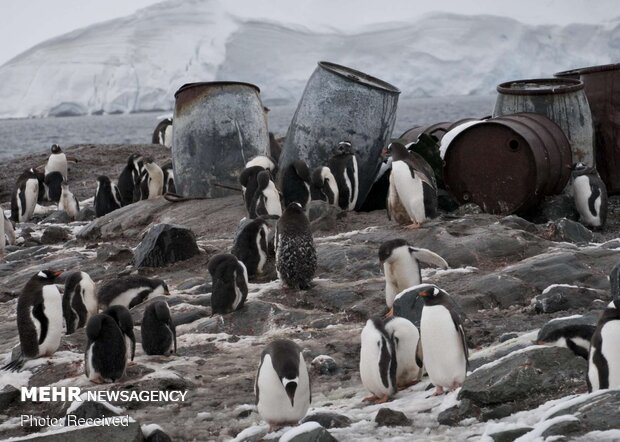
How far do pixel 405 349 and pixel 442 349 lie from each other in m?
0.40

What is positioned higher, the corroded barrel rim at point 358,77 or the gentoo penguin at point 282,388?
the corroded barrel rim at point 358,77

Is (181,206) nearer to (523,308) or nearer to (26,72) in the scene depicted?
(523,308)

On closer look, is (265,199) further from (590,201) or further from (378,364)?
(378,364)

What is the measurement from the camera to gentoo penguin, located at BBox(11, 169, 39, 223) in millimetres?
14023

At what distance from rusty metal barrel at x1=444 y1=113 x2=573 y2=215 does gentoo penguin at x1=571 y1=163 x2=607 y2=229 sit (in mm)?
335

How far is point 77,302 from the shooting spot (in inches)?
298

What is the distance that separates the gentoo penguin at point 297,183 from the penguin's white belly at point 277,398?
5473mm

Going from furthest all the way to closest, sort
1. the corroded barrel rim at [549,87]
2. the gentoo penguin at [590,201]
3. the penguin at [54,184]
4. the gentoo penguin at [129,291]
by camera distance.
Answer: the penguin at [54,184] → the corroded barrel rim at [549,87] → the gentoo penguin at [590,201] → the gentoo penguin at [129,291]

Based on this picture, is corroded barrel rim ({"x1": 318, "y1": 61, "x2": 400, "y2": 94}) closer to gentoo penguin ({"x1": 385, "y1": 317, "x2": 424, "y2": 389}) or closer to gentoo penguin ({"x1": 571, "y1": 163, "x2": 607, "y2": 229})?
gentoo penguin ({"x1": 571, "y1": 163, "x2": 607, "y2": 229})

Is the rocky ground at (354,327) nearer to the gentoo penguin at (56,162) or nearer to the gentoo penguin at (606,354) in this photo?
the gentoo penguin at (606,354)

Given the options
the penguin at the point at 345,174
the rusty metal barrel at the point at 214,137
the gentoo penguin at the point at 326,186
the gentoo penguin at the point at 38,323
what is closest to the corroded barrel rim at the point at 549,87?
the penguin at the point at 345,174

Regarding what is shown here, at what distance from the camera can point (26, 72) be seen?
84625 mm

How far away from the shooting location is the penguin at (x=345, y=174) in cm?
1066

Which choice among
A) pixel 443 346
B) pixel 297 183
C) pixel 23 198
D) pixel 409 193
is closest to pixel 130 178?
pixel 23 198
